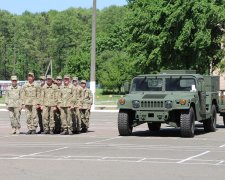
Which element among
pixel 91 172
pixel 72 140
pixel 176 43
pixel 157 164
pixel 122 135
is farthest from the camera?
pixel 176 43

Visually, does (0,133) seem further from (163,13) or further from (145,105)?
(163,13)

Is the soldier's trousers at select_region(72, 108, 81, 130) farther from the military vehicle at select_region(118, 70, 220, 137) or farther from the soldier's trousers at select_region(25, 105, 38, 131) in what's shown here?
the military vehicle at select_region(118, 70, 220, 137)

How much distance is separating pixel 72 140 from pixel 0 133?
415 cm

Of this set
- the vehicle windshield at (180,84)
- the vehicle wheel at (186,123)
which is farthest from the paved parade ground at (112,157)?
the vehicle windshield at (180,84)

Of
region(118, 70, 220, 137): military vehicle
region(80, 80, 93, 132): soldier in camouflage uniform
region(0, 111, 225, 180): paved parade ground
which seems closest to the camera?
region(0, 111, 225, 180): paved parade ground

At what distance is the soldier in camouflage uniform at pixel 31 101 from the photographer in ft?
72.0

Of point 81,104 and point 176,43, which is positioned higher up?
point 176,43

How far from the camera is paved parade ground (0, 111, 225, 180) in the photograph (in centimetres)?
1175

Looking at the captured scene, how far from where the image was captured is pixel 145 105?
20.5 meters

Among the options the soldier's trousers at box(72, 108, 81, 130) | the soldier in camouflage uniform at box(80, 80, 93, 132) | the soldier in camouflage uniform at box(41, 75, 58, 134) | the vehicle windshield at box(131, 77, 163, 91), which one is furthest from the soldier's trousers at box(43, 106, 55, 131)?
the vehicle windshield at box(131, 77, 163, 91)

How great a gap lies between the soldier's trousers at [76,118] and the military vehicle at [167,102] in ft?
5.78

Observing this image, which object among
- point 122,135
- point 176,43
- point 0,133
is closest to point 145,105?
point 122,135

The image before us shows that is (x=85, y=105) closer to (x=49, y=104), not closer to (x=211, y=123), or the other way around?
(x=49, y=104)

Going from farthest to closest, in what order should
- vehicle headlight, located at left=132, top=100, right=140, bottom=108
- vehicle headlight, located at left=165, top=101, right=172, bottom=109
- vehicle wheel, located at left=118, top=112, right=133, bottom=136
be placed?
vehicle wheel, located at left=118, top=112, right=133, bottom=136 < vehicle headlight, located at left=132, top=100, right=140, bottom=108 < vehicle headlight, located at left=165, top=101, right=172, bottom=109
